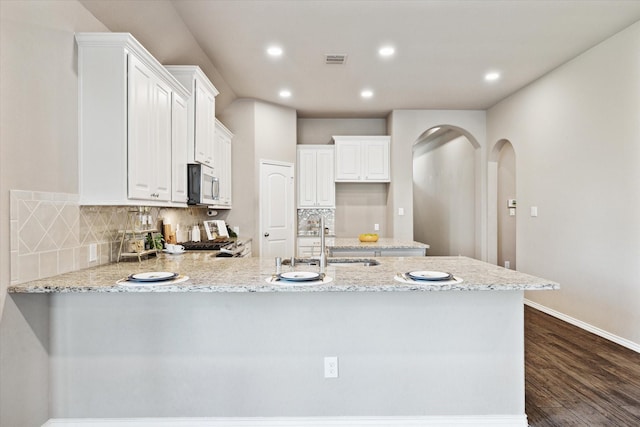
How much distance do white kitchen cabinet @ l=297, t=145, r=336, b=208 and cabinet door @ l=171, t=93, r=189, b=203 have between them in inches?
121

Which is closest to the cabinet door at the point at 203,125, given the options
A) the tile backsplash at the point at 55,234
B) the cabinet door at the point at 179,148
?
the cabinet door at the point at 179,148

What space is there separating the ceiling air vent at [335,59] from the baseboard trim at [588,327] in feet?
12.5

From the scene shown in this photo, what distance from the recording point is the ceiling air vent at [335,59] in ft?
13.0

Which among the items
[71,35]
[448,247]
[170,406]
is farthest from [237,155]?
[448,247]

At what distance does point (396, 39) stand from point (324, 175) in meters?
2.96

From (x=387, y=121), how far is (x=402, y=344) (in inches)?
200

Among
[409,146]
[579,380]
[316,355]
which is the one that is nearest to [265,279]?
[316,355]

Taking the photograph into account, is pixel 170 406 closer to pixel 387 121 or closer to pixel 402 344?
pixel 402 344

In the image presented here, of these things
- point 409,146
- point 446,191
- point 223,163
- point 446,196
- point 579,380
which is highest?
point 409,146

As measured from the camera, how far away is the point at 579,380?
269 centimetres

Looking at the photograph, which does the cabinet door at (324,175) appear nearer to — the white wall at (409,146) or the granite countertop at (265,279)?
the white wall at (409,146)

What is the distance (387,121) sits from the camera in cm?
651

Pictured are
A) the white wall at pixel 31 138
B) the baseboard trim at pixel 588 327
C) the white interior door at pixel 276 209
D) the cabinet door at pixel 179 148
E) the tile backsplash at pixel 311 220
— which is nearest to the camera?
the white wall at pixel 31 138

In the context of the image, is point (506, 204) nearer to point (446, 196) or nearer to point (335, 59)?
point (446, 196)
